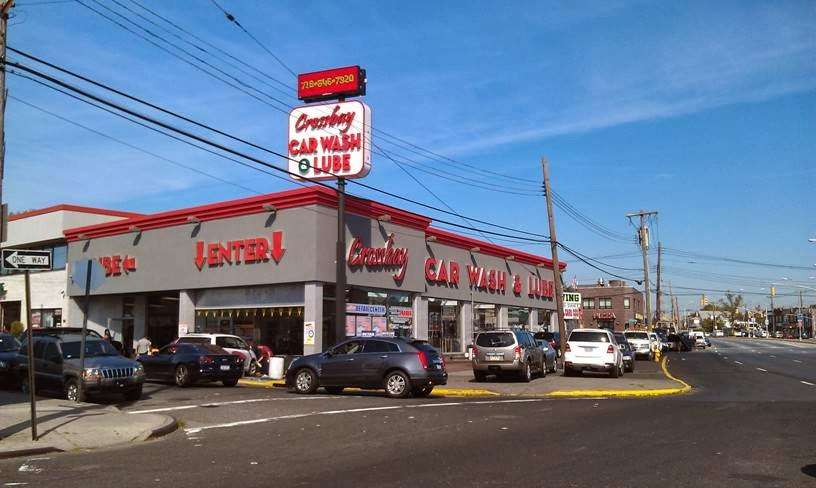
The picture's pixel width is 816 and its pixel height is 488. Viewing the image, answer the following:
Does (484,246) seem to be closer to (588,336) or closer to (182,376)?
(588,336)

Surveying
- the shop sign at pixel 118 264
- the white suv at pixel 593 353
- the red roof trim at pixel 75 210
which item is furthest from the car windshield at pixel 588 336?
the red roof trim at pixel 75 210

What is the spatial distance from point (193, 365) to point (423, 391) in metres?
7.36

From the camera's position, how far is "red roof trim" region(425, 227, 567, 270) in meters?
37.2

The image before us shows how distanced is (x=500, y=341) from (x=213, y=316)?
1428 cm

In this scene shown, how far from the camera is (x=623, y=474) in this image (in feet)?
26.2

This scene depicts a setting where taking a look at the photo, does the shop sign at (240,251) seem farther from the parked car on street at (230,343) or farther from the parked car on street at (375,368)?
the parked car on street at (375,368)

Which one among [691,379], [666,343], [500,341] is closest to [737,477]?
[500,341]

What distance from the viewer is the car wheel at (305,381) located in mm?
19156

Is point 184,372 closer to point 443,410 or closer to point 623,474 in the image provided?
point 443,410

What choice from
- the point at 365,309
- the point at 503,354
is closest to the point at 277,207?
the point at 365,309

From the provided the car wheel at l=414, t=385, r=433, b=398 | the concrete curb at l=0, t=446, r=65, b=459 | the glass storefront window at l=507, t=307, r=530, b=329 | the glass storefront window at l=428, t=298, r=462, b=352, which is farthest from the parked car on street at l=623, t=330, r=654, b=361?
the concrete curb at l=0, t=446, r=65, b=459

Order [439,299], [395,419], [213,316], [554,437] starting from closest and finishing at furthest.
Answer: [554,437], [395,419], [213,316], [439,299]

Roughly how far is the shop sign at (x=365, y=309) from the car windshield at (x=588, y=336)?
9.36 m

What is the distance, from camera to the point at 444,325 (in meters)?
38.3
